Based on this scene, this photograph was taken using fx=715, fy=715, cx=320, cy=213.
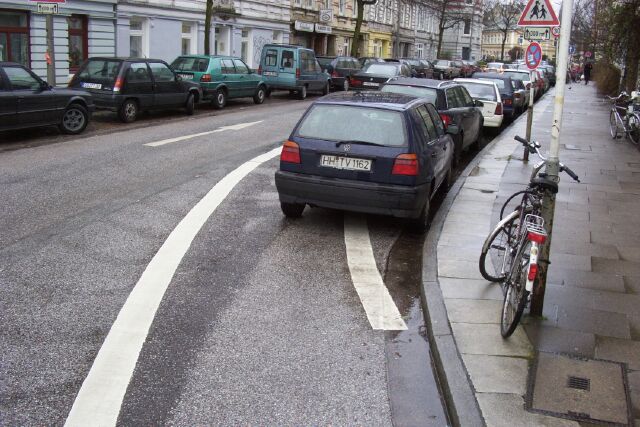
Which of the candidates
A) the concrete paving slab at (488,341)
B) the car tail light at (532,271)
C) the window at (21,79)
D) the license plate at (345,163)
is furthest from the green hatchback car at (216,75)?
the car tail light at (532,271)

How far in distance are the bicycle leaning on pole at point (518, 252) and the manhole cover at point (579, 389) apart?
0.43 m

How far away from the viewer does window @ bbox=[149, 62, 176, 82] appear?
1802 centimetres

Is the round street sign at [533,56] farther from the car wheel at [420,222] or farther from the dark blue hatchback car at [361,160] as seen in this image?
the car wheel at [420,222]

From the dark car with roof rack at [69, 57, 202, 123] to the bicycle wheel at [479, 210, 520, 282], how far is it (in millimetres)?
12597

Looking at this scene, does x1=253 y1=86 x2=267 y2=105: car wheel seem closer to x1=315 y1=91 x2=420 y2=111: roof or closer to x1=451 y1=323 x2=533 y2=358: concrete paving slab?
x1=315 y1=91 x2=420 y2=111: roof

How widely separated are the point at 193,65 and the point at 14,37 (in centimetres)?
636

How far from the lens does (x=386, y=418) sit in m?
4.11

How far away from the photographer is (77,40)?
1008 inches

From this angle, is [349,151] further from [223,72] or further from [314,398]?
[223,72]

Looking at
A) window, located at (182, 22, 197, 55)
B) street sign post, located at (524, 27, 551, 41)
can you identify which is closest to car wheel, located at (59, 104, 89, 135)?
street sign post, located at (524, 27, 551, 41)

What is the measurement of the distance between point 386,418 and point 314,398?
0.46 meters

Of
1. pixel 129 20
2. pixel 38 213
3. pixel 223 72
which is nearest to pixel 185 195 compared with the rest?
pixel 38 213

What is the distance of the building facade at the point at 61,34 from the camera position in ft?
74.6

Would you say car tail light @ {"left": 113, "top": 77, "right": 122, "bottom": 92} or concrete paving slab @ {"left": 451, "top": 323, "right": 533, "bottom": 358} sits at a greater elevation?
car tail light @ {"left": 113, "top": 77, "right": 122, "bottom": 92}
